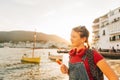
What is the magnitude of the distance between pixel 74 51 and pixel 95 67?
1.07 feet

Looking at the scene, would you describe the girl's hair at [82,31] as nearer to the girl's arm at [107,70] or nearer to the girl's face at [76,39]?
the girl's face at [76,39]

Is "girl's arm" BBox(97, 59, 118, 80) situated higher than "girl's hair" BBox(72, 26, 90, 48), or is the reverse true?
"girl's hair" BBox(72, 26, 90, 48)

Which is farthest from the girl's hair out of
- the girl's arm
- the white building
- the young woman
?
the white building

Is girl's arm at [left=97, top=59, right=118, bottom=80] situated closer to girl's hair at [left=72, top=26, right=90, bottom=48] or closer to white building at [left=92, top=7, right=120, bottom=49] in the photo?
girl's hair at [left=72, top=26, right=90, bottom=48]

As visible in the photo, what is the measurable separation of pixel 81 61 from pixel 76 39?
0.31 metres

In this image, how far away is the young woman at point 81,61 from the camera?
2.48 meters

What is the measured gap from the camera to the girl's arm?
2.43m

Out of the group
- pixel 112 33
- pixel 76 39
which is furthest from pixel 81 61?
pixel 112 33

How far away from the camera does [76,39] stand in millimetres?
2812

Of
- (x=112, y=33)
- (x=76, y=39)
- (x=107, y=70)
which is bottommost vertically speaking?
(x=107, y=70)

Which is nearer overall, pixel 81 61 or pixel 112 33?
pixel 81 61

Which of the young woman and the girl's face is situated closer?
the young woman

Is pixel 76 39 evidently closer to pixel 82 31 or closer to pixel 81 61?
pixel 82 31

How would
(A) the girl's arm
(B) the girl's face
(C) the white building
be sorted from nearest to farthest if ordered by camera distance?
(A) the girl's arm → (B) the girl's face → (C) the white building
